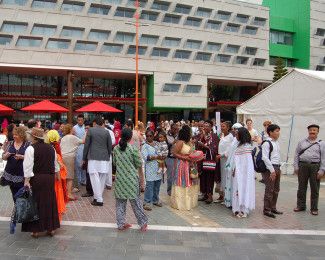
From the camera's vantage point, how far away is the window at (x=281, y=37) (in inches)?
2090

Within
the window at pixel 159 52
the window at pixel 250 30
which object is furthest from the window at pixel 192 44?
the window at pixel 250 30

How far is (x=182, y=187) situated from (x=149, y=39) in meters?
35.8

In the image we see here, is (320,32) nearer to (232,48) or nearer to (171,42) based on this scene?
(232,48)

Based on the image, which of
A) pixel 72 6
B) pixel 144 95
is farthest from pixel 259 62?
pixel 72 6

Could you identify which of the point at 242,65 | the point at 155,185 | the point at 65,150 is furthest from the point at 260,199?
the point at 242,65

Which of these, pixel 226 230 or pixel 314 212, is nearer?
pixel 226 230

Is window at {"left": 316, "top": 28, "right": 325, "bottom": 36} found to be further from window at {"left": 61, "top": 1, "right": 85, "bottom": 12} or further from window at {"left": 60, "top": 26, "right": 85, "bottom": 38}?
window at {"left": 60, "top": 26, "right": 85, "bottom": 38}

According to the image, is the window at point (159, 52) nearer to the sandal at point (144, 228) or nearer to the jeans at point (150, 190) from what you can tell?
the jeans at point (150, 190)

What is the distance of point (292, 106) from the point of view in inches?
538

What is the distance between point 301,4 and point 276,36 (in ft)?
18.5

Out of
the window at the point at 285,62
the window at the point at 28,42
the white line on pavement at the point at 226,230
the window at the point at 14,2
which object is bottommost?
the white line on pavement at the point at 226,230

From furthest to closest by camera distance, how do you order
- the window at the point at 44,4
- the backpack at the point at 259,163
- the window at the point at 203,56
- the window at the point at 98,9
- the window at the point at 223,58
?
the window at the point at 223,58, the window at the point at 203,56, the window at the point at 98,9, the window at the point at 44,4, the backpack at the point at 259,163

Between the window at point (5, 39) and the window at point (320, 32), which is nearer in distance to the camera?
the window at point (5, 39)

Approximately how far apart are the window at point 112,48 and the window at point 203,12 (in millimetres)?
10706
